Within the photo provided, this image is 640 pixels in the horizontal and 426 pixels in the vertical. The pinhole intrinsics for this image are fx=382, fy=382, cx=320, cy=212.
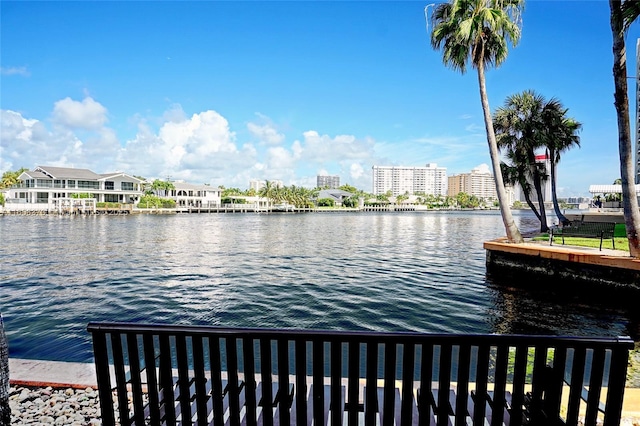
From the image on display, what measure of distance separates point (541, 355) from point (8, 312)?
1313cm

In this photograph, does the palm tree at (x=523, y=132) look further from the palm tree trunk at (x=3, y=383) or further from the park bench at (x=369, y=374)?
the palm tree trunk at (x=3, y=383)

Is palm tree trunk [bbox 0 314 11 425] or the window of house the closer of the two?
palm tree trunk [bbox 0 314 11 425]

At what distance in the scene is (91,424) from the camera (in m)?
3.52

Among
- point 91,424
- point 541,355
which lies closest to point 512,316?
point 541,355

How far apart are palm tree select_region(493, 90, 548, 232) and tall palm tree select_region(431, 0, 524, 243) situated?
9625 millimetres

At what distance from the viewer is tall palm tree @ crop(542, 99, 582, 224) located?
85.8 ft

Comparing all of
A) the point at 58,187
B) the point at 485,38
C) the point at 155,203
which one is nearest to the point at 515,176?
the point at 485,38

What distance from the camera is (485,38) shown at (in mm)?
17625

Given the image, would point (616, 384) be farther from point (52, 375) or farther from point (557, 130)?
point (557, 130)

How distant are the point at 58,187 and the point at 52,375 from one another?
300ft

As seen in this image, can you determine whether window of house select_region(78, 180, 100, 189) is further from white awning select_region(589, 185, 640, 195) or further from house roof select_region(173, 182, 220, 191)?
white awning select_region(589, 185, 640, 195)

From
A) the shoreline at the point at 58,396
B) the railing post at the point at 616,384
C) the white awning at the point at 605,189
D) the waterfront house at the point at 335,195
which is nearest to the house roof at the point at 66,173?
the white awning at the point at 605,189

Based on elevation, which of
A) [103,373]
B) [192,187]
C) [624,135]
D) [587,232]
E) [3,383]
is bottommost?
[587,232]

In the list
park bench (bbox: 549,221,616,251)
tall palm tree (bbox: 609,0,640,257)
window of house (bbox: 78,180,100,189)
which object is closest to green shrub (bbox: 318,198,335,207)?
window of house (bbox: 78,180,100,189)
